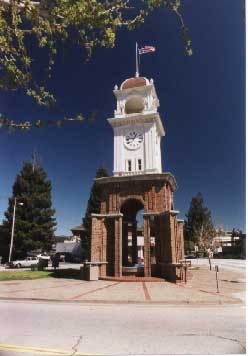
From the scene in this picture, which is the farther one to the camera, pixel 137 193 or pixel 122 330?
pixel 137 193

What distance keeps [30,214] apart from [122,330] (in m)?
34.7

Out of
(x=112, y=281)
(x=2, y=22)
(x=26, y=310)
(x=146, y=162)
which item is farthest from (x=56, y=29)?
(x=146, y=162)

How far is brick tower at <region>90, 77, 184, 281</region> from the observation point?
68.1ft

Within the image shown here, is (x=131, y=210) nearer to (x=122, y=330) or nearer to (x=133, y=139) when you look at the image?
(x=133, y=139)

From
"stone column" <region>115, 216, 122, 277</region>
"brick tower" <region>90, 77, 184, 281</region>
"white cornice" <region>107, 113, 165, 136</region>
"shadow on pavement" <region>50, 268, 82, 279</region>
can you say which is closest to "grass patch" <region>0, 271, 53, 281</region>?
"shadow on pavement" <region>50, 268, 82, 279</region>

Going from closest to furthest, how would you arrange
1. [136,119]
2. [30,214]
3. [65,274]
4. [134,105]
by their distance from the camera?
1. [65,274]
2. [136,119]
3. [134,105]
4. [30,214]

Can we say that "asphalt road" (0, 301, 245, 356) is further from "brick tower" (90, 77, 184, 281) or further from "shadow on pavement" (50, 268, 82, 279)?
"shadow on pavement" (50, 268, 82, 279)

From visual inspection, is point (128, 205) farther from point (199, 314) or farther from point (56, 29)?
point (56, 29)

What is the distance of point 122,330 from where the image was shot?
720 centimetres

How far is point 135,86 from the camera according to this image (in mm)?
25906

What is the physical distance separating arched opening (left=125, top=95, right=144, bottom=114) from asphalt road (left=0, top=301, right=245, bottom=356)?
1897 centimetres

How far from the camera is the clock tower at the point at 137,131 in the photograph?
79.9 ft

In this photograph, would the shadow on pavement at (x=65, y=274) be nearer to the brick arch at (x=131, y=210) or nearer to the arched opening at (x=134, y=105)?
the brick arch at (x=131, y=210)

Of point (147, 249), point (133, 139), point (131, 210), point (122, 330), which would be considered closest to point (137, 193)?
point (147, 249)
